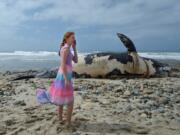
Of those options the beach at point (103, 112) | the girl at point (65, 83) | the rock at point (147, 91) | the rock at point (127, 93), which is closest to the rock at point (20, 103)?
the beach at point (103, 112)

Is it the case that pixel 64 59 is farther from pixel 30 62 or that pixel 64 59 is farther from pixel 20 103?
pixel 30 62

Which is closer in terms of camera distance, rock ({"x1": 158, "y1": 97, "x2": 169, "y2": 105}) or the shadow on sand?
the shadow on sand

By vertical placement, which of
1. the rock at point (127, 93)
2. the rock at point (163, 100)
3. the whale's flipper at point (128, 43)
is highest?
the whale's flipper at point (128, 43)

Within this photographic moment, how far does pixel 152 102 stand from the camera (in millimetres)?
7594

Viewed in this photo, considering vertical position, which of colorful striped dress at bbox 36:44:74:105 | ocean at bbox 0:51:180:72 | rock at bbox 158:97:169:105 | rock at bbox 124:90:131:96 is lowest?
rock at bbox 158:97:169:105

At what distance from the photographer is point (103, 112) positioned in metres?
6.82

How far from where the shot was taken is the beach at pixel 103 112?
5.83 m

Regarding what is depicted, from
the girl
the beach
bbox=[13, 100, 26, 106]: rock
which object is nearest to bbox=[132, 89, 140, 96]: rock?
the beach

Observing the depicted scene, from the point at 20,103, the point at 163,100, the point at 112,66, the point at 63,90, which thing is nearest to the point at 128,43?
the point at 112,66

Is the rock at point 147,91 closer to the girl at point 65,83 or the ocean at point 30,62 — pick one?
the girl at point 65,83

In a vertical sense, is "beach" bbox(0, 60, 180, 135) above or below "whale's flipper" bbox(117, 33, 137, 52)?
below

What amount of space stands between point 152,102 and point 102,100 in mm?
1130

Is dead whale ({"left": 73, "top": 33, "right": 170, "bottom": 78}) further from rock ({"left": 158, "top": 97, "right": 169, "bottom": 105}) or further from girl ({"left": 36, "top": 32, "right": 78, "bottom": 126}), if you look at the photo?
girl ({"left": 36, "top": 32, "right": 78, "bottom": 126})

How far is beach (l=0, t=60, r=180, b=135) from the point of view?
5.83 metres
